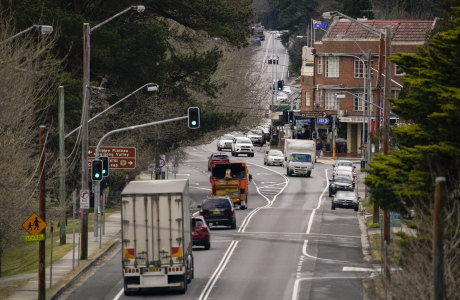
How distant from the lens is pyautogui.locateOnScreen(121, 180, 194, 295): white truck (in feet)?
105

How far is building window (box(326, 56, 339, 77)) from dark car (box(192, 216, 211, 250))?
64.5 meters

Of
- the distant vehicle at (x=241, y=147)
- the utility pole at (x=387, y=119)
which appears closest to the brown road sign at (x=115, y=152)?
the utility pole at (x=387, y=119)

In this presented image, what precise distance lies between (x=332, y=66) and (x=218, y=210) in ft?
187

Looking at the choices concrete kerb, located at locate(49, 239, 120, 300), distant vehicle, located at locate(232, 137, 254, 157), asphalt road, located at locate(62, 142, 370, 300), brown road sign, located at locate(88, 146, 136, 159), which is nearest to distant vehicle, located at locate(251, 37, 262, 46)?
distant vehicle, located at locate(232, 137, 254, 157)

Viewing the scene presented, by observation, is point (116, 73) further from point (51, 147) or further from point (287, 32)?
point (287, 32)

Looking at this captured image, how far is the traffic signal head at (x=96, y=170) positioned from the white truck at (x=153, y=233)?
42.6ft

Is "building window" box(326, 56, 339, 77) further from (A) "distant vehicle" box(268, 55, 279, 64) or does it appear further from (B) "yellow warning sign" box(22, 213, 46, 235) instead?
(B) "yellow warning sign" box(22, 213, 46, 235)

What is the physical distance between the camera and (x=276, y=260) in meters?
41.3

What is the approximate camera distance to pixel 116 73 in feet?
201

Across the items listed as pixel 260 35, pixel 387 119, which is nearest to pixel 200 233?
pixel 387 119

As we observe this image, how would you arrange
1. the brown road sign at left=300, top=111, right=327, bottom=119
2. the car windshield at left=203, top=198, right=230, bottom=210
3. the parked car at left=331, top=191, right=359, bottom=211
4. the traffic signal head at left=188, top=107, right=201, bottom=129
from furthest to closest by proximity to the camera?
1. the brown road sign at left=300, top=111, right=327, bottom=119
2. the parked car at left=331, top=191, right=359, bottom=211
3. the car windshield at left=203, top=198, right=230, bottom=210
4. the traffic signal head at left=188, top=107, right=201, bottom=129

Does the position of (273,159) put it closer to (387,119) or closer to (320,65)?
(320,65)

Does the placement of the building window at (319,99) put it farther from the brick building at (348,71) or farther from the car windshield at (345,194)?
the car windshield at (345,194)

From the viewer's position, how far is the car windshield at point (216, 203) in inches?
2028
